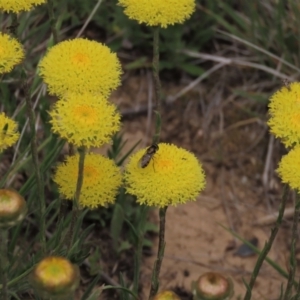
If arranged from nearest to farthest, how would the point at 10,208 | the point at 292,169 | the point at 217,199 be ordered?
1. the point at 10,208
2. the point at 292,169
3. the point at 217,199

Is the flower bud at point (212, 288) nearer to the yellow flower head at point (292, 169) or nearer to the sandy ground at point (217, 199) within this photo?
the yellow flower head at point (292, 169)

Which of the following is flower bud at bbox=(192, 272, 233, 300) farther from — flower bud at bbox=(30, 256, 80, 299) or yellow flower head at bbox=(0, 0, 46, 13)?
yellow flower head at bbox=(0, 0, 46, 13)

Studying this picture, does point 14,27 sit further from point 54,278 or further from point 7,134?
point 54,278

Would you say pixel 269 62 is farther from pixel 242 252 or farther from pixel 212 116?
pixel 242 252

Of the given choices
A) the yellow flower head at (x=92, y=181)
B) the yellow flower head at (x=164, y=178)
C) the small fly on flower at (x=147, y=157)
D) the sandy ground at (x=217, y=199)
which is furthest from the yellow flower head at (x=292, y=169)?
the sandy ground at (x=217, y=199)

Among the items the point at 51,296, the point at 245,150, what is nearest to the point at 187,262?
the point at 245,150

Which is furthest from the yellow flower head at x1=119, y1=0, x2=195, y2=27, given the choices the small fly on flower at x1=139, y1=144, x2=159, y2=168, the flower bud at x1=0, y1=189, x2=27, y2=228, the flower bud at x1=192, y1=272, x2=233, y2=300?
the flower bud at x1=192, y1=272, x2=233, y2=300

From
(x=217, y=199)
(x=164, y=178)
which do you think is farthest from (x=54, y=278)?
(x=217, y=199)
